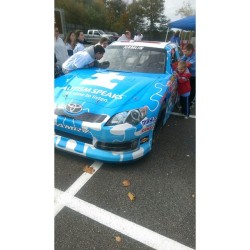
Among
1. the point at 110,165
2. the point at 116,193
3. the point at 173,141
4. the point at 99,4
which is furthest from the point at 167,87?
the point at 99,4

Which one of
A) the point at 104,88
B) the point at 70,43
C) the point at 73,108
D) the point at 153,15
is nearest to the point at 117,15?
the point at 153,15

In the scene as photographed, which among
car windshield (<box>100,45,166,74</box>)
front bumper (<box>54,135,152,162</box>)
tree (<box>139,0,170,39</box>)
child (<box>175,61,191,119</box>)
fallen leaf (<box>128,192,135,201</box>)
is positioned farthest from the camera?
tree (<box>139,0,170,39</box>)

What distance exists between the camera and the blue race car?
2.69m

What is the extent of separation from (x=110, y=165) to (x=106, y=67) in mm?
1884

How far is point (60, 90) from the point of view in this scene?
3.20 metres

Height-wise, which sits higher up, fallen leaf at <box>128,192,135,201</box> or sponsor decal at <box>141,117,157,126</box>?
sponsor decal at <box>141,117,157,126</box>

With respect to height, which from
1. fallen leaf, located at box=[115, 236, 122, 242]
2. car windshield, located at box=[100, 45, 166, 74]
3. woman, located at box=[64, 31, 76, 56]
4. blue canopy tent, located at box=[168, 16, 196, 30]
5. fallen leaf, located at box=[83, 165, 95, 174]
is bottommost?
fallen leaf, located at box=[115, 236, 122, 242]

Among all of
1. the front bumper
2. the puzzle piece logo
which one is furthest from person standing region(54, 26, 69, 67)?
the front bumper

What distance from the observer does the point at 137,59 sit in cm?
403

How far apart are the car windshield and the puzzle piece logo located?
0.41 meters

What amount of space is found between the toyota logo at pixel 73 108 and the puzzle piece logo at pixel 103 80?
1.72 feet

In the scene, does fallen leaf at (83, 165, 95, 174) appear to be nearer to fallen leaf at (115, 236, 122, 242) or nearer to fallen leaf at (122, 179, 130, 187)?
fallen leaf at (122, 179, 130, 187)

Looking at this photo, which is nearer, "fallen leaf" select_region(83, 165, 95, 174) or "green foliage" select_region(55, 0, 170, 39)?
"fallen leaf" select_region(83, 165, 95, 174)
